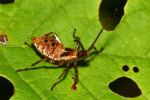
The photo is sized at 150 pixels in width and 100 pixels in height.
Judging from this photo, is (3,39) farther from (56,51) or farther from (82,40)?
(82,40)

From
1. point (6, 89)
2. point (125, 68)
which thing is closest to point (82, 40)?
point (125, 68)

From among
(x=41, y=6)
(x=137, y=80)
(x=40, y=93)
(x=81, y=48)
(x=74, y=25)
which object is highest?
(x=41, y=6)

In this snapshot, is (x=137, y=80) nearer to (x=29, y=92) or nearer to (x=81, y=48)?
(x=81, y=48)

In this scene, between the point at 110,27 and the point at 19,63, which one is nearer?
the point at 19,63

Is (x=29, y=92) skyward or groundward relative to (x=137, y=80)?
skyward

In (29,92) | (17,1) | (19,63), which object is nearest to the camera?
(29,92)

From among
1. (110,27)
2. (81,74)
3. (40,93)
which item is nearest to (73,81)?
(81,74)

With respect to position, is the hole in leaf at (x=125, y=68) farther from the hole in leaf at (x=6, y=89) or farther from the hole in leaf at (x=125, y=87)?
the hole in leaf at (x=6, y=89)
